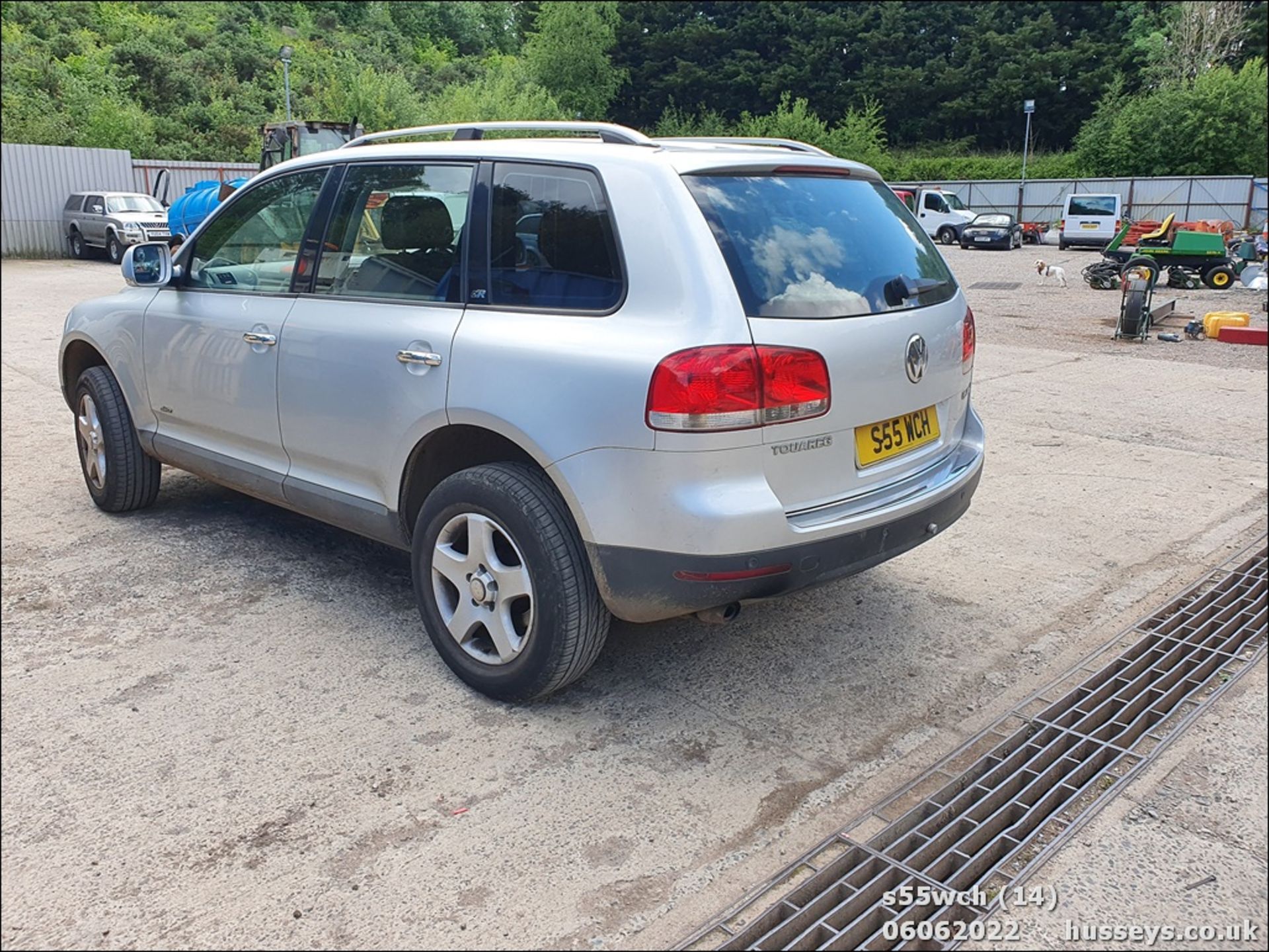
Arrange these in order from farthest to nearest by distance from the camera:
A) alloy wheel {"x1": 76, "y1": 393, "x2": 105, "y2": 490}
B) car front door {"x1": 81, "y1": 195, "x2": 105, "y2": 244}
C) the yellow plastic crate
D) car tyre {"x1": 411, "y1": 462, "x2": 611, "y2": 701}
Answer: car front door {"x1": 81, "y1": 195, "x2": 105, "y2": 244}, the yellow plastic crate, alloy wheel {"x1": 76, "y1": 393, "x2": 105, "y2": 490}, car tyre {"x1": 411, "y1": 462, "x2": 611, "y2": 701}

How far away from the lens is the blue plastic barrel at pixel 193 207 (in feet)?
73.9

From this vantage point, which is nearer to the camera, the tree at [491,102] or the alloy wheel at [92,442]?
the alloy wheel at [92,442]

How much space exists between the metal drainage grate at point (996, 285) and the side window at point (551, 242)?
18863mm

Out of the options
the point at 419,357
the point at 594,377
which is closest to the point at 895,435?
the point at 594,377

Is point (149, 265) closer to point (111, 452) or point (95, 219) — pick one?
point (111, 452)

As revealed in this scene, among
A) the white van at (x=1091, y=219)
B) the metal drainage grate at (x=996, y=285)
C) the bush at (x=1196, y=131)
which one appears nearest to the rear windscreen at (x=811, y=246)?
the metal drainage grate at (x=996, y=285)

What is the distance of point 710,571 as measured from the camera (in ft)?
9.57

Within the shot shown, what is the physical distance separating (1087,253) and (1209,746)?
3259cm

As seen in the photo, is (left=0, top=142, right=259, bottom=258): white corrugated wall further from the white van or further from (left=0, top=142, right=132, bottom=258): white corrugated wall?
the white van

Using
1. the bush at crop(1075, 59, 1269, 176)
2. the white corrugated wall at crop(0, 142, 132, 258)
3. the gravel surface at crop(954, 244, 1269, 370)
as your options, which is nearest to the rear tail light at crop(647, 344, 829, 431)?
the gravel surface at crop(954, 244, 1269, 370)

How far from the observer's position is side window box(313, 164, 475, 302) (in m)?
3.57

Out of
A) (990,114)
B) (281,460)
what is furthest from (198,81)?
(281,460)

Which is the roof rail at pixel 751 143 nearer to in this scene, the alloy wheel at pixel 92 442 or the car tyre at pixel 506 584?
the car tyre at pixel 506 584

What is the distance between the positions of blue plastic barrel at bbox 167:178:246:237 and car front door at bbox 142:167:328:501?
61.7 ft
